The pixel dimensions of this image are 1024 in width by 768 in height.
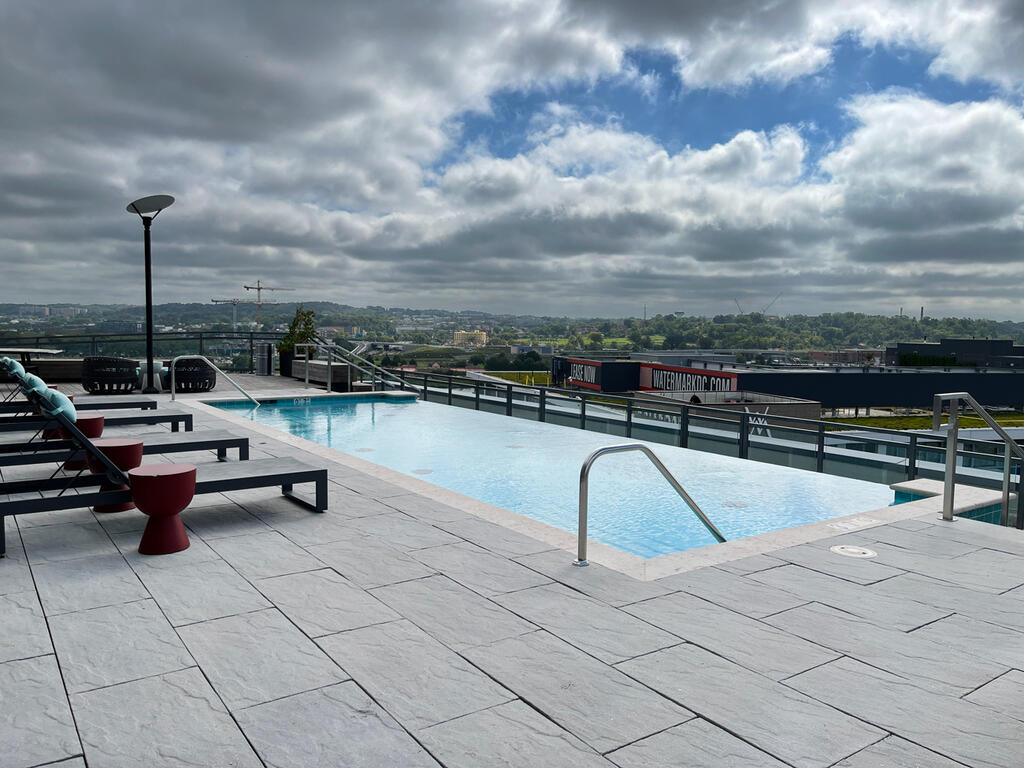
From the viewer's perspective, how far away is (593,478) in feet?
32.2

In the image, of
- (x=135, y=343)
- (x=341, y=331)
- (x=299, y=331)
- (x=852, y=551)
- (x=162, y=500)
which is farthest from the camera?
(x=299, y=331)

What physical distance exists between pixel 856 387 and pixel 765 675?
200 feet

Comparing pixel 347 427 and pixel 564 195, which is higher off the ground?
pixel 564 195

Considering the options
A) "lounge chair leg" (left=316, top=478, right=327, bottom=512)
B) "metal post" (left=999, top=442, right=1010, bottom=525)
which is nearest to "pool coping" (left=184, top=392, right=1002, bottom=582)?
"metal post" (left=999, top=442, right=1010, bottom=525)

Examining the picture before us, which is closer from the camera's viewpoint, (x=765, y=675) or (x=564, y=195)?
(x=765, y=675)

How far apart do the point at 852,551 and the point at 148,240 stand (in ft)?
47.2

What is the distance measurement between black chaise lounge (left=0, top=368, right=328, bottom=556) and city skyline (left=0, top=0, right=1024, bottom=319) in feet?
34.6

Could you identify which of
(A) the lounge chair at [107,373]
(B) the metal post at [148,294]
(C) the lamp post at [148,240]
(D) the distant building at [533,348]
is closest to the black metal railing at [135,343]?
(C) the lamp post at [148,240]

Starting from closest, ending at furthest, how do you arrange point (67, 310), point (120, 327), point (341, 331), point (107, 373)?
point (107, 373) → point (120, 327) → point (341, 331) → point (67, 310)

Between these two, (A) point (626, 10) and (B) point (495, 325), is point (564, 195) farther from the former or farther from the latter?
(A) point (626, 10)

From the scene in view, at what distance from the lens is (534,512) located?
27.7 ft

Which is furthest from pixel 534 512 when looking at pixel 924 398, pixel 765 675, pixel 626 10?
pixel 924 398

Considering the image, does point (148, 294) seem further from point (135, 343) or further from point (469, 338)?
point (469, 338)

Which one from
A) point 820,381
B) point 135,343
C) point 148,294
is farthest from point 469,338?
point 820,381
